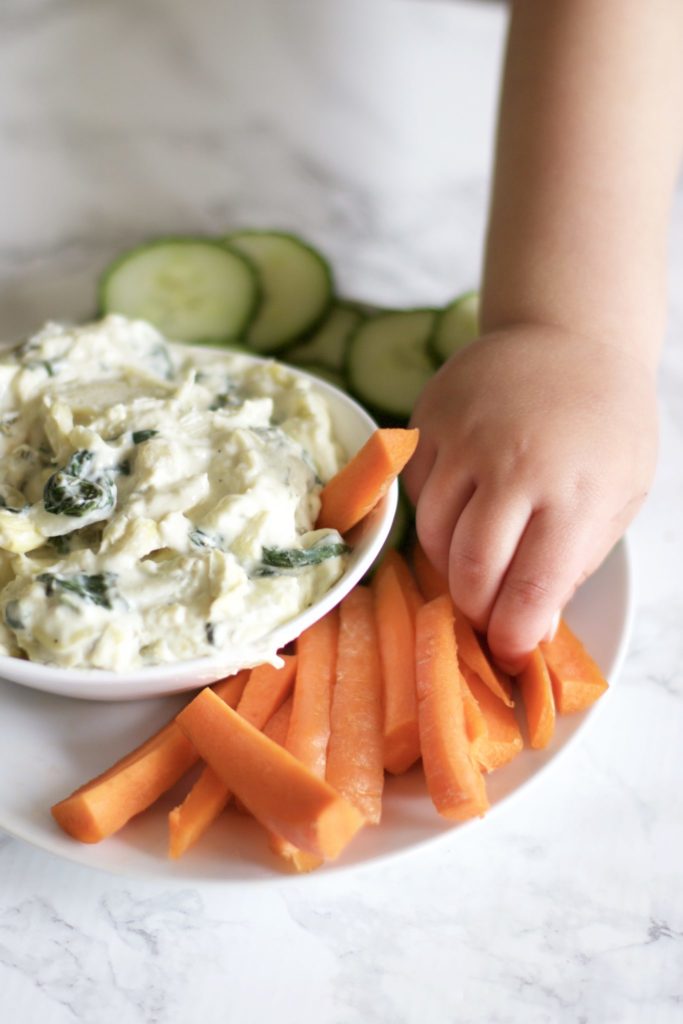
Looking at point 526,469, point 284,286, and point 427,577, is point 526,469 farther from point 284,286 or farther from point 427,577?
point 284,286

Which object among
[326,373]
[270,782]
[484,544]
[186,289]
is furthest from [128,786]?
[186,289]

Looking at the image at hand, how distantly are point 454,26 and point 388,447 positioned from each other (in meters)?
1.94

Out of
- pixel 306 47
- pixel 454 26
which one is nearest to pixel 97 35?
pixel 306 47

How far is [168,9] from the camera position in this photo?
2727 millimetres

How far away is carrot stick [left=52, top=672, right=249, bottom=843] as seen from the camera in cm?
118

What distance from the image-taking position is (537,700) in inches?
52.4

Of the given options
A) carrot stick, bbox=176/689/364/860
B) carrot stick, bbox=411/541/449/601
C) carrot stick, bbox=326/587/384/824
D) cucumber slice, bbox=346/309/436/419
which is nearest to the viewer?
carrot stick, bbox=176/689/364/860

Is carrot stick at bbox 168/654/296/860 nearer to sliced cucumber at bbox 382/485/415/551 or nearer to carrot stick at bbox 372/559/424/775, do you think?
carrot stick at bbox 372/559/424/775

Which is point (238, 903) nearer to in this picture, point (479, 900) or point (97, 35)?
→ point (479, 900)

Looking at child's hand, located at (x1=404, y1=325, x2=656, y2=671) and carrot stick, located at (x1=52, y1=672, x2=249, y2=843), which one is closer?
carrot stick, located at (x1=52, y1=672, x2=249, y2=843)

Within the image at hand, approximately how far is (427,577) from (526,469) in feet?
0.76

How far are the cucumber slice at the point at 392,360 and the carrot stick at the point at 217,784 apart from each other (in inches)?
22.3

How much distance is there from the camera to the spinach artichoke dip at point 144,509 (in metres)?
1.20

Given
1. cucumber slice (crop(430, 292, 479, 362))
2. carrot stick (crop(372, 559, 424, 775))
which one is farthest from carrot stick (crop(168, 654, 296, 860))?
cucumber slice (crop(430, 292, 479, 362))
